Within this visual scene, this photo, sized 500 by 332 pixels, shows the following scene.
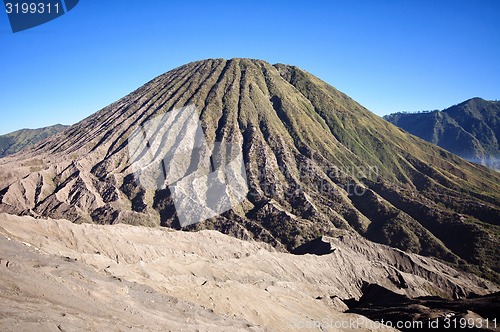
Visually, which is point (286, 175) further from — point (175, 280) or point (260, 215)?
point (175, 280)

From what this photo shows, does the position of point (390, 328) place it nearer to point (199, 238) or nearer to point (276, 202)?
point (199, 238)

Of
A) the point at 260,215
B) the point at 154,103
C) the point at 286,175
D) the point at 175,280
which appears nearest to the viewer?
the point at 175,280

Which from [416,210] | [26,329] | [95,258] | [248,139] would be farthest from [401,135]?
[26,329]

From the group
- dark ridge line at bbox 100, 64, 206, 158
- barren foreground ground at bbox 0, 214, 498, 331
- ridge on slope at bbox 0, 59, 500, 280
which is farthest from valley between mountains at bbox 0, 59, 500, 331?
dark ridge line at bbox 100, 64, 206, 158

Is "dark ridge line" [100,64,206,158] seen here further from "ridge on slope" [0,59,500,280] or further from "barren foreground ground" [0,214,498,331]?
"barren foreground ground" [0,214,498,331]

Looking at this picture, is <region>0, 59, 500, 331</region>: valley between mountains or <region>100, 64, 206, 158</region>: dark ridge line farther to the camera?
<region>100, 64, 206, 158</region>: dark ridge line

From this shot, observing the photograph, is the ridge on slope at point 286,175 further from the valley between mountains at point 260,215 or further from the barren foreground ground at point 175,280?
the barren foreground ground at point 175,280

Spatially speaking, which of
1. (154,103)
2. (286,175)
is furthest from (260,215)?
(154,103)

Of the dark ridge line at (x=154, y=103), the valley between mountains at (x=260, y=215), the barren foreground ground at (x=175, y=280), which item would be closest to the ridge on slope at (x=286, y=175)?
the valley between mountains at (x=260, y=215)
